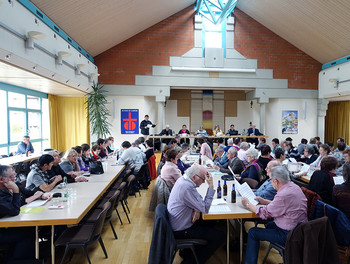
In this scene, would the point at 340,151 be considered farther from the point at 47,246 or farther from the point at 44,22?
the point at 44,22

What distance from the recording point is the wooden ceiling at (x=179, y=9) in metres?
7.21

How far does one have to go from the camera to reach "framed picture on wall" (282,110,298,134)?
12021 millimetres

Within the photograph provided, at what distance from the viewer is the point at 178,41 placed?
38.3ft

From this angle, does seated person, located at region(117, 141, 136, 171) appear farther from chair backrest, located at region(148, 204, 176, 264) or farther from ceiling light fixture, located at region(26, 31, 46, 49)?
chair backrest, located at region(148, 204, 176, 264)

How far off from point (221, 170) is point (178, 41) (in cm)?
848

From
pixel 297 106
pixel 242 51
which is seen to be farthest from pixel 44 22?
pixel 297 106

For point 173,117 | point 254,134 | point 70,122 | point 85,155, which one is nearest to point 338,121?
point 254,134

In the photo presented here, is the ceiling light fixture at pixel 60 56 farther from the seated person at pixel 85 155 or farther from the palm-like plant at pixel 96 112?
the palm-like plant at pixel 96 112

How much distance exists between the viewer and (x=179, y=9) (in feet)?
37.7

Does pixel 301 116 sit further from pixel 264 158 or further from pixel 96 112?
pixel 96 112

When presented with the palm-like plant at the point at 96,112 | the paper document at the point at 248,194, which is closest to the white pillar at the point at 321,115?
the palm-like plant at the point at 96,112

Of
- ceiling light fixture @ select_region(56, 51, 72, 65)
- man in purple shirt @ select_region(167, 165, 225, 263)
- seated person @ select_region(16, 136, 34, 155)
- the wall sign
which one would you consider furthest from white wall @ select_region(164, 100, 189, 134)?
man in purple shirt @ select_region(167, 165, 225, 263)

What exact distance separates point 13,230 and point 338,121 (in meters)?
15.4

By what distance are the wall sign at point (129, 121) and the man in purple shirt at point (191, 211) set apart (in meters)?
9.11
